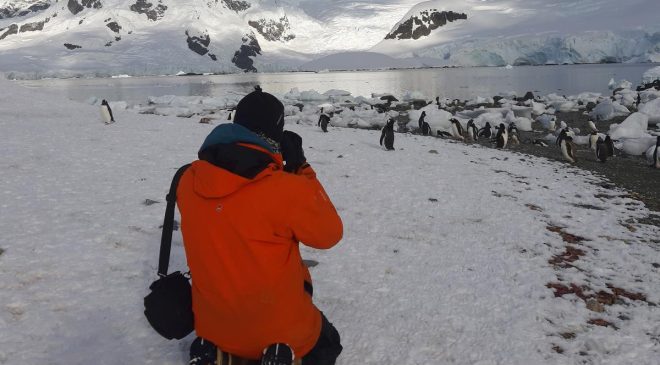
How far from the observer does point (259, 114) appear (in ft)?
6.40

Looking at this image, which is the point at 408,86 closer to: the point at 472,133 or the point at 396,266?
the point at 472,133

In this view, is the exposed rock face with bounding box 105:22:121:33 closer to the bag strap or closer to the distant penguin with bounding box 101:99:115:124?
the distant penguin with bounding box 101:99:115:124

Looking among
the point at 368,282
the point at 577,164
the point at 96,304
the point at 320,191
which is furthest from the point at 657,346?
the point at 577,164

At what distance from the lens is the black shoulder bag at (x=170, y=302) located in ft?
7.06

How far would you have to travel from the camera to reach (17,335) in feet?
9.73

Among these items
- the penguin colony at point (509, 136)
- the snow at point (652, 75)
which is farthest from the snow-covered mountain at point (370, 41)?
the penguin colony at point (509, 136)

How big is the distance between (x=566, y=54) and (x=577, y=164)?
4599 inches

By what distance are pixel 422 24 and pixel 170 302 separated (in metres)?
204

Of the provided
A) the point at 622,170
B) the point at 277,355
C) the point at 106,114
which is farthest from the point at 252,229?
the point at 106,114

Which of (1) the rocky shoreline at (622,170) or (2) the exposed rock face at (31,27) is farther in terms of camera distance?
(2) the exposed rock face at (31,27)

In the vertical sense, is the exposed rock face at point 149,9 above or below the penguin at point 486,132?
above

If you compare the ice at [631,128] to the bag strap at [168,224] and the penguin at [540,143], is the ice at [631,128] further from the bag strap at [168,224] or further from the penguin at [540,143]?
the bag strap at [168,224]

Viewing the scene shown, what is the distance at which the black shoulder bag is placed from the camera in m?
2.15

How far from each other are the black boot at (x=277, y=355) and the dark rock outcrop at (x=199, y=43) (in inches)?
7065
